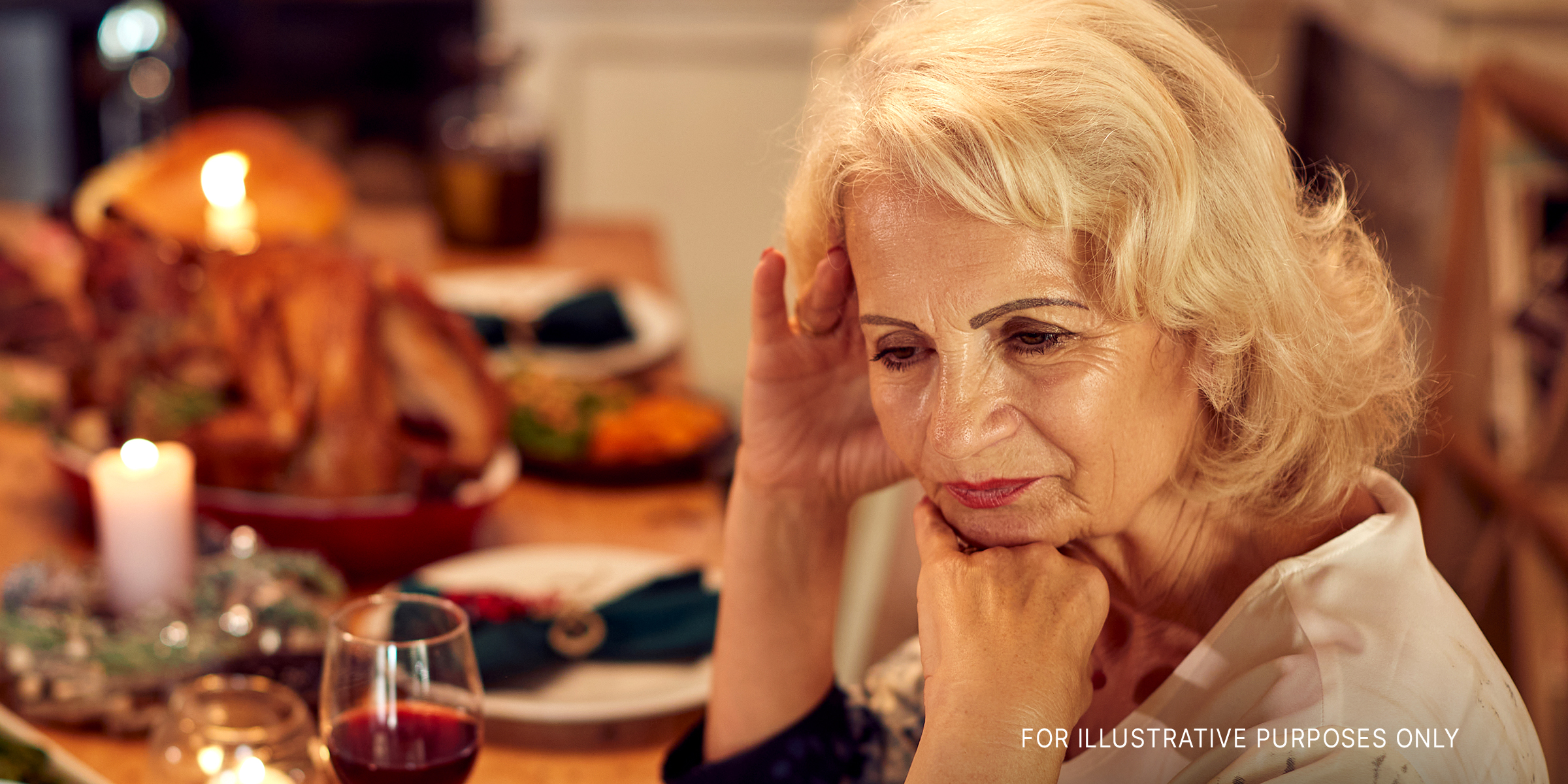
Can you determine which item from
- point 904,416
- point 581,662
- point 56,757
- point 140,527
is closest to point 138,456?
point 140,527

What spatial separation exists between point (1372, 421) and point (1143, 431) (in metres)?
0.20

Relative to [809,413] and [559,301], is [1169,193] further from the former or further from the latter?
[559,301]

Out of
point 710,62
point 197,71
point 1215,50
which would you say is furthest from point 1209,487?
point 197,71

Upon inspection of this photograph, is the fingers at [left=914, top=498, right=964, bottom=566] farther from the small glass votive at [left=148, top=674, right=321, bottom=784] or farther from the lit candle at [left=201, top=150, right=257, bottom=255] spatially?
the lit candle at [left=201, top=150, right=257, bottom=255]

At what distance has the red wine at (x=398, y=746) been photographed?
0.95 m

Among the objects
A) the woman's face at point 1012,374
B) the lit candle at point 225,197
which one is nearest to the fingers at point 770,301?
the woman's face at point 1012,374

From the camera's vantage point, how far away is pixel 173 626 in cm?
121

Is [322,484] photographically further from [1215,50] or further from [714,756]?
[1215,50]

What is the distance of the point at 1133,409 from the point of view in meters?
0.86

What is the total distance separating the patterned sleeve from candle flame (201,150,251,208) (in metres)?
1.37

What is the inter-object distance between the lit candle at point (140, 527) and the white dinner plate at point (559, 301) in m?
0.77

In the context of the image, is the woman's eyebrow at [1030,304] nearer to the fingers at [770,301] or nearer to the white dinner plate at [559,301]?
the fingers at [770,301]

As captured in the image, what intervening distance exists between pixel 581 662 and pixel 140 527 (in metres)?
0.46

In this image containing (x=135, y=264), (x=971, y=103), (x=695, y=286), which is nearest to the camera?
(x=971, y=103)
